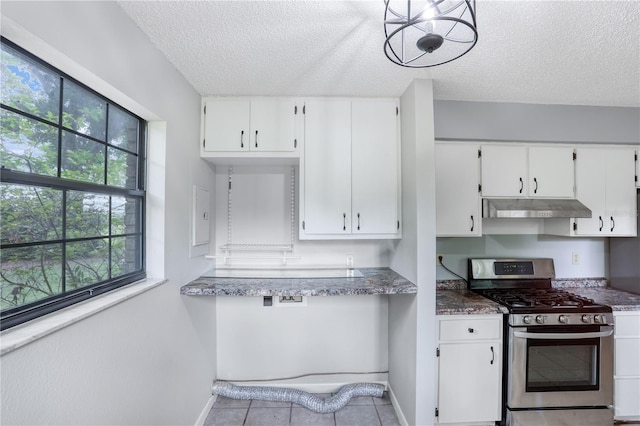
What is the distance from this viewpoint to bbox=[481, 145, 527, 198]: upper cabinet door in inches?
85.2

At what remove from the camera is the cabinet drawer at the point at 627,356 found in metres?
1.96

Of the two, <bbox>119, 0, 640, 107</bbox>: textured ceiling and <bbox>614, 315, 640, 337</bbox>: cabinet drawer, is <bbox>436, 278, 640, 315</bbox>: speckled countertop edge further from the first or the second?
<bbox>119, 0, 640, 107</bbox>: textured ceiling

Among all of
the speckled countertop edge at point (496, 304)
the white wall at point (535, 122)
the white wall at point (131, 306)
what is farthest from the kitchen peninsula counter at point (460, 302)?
the white wall at point (131, 306)

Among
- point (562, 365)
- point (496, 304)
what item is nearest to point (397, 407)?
point (496, 304)

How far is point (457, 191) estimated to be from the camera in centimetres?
213

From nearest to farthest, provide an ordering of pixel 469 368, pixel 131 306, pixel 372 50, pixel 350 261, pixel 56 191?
pixel 56 191
pixel 131 306
pixel 372 50
pixel 469 368
pixel 350 261

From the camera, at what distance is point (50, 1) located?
89 centimetres

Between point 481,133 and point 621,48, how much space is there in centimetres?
80

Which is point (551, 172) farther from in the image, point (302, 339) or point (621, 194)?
point (302, 339)

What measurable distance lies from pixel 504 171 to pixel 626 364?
1.68m

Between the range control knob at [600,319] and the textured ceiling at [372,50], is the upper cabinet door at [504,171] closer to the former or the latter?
the textured ceiling at [372,50]

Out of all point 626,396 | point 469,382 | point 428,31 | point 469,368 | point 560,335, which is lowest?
point 626,396

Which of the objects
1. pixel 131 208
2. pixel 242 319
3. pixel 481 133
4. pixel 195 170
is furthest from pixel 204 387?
pixel 481 133

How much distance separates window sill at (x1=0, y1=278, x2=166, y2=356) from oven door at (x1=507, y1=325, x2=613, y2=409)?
7.87 ft
